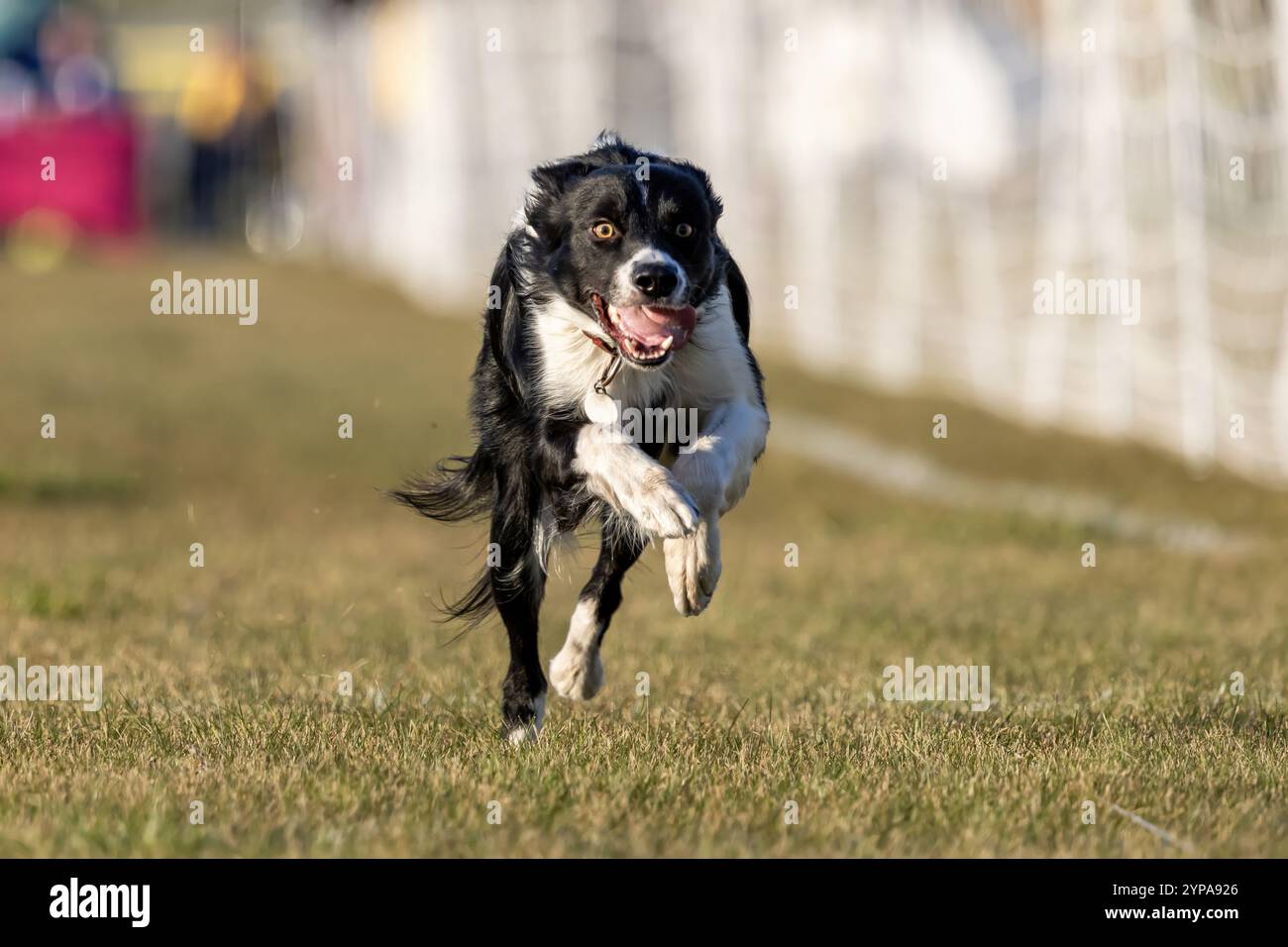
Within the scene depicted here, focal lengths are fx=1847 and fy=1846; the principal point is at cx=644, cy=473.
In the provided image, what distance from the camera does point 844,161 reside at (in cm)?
2395

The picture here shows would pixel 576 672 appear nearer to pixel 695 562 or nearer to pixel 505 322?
pixel 695 562

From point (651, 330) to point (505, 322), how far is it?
73 cm

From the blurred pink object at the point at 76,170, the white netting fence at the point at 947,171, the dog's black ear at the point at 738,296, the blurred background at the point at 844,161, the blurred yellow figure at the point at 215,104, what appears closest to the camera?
the dog's black ear at the point at 738,296

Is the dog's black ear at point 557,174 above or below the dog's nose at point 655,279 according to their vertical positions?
above

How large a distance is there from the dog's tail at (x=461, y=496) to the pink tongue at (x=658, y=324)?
36.9 inches

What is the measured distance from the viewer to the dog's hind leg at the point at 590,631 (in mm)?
6039

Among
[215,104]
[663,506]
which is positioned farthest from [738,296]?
[215,104]

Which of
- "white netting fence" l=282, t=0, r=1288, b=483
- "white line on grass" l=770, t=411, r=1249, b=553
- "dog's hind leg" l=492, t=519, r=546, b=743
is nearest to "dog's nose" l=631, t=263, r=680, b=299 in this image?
"dog's hind leg" l=492, t=519, r=546, b=743

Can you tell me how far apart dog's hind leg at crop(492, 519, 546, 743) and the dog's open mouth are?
31.3 inches

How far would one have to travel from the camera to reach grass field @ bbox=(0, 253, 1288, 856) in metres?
4.34

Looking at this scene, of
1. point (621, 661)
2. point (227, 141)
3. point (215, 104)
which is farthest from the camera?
point (215, 104)

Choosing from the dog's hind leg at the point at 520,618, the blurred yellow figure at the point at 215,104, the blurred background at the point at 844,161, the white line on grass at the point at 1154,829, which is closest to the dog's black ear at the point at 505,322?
the dog's hind leg at the point at 520,618

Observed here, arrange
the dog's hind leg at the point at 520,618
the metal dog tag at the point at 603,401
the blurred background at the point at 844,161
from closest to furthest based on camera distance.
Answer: the metal dog tag at the point at 603,401 → the dog's hind leg at the point at 520,618 → the blurred background at the point at 844,161

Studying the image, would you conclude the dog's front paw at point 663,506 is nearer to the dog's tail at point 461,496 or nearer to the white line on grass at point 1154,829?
the dog's tail at point 461,496
